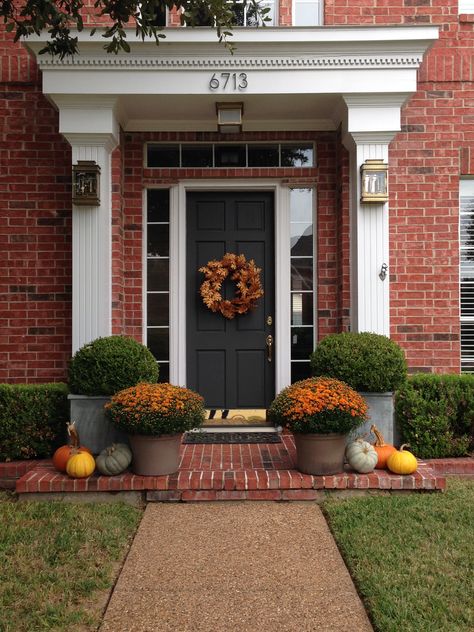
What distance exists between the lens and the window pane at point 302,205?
5.92 m

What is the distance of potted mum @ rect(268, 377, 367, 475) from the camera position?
413 cm

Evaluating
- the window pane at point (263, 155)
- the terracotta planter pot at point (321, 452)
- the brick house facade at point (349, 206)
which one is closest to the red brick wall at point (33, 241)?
the brick house facade at point (349, 206)

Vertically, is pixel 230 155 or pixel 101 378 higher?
pixel 230 155

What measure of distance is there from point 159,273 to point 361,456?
2.88 m

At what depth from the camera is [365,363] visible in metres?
4.72

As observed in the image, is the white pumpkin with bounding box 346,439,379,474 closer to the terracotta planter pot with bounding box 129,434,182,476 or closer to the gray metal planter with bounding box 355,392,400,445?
the gray metal planter with bounding box 355,392,400,445

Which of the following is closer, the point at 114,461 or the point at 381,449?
the point at 114,461

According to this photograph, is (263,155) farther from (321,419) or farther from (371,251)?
(321,419)

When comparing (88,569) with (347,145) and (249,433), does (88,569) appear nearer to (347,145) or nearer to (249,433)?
(249,433)

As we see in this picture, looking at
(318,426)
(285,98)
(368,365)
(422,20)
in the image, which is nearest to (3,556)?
(318,426)

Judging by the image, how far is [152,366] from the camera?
15.9 ft

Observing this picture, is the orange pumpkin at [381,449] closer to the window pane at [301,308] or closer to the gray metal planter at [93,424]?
the window pane at [301,308]

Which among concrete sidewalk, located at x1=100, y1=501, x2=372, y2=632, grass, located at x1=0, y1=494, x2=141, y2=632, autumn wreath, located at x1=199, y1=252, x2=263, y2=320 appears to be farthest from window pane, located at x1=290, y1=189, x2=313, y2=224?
grass, located at x1=0, y1=494, x2=141, y2=632

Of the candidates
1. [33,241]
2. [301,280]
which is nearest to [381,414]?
[301,280]
